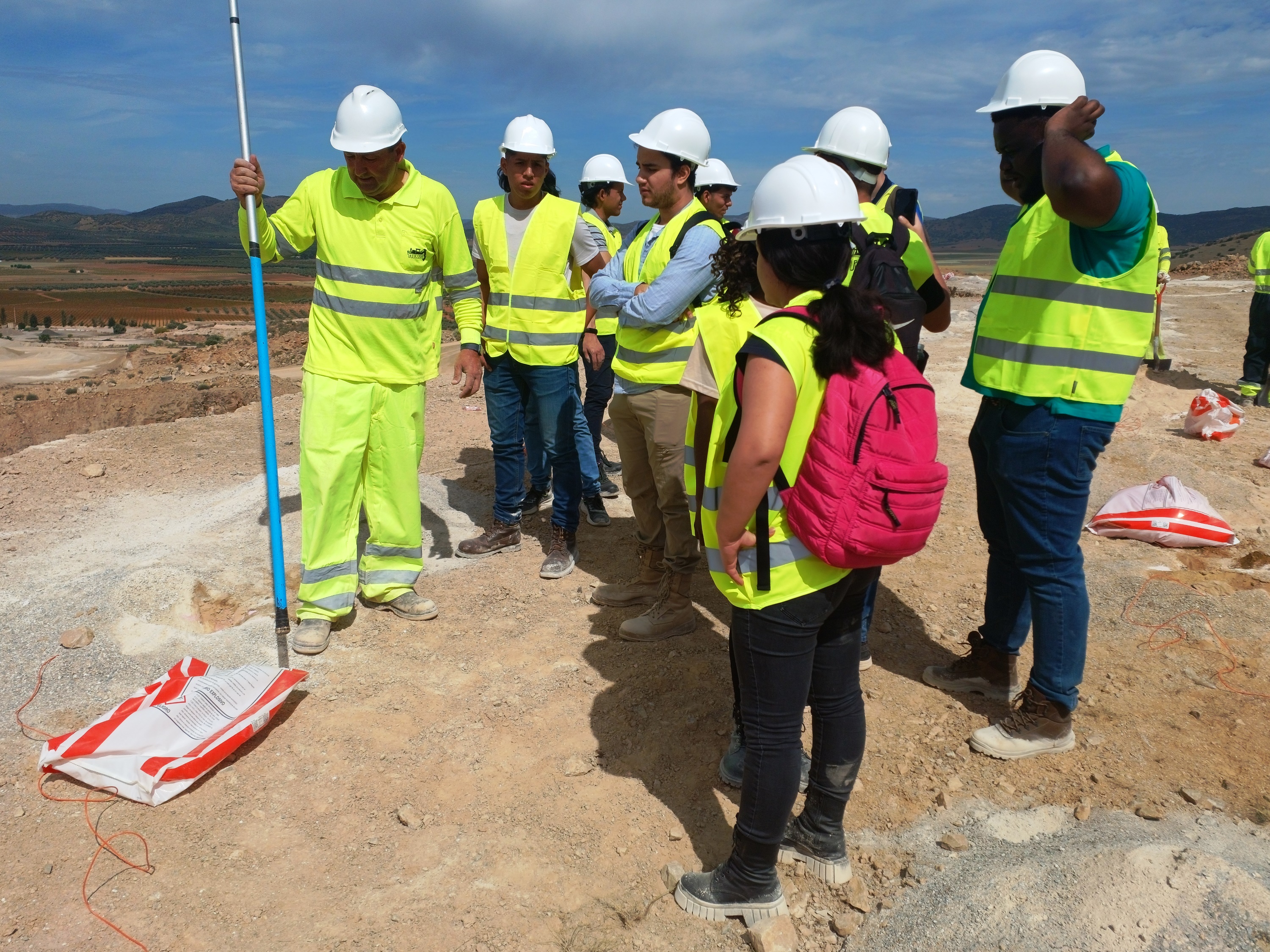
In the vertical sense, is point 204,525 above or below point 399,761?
above

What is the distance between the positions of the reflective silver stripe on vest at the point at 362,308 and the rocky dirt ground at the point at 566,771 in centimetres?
150

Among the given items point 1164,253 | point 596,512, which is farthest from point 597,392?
point 1164,253

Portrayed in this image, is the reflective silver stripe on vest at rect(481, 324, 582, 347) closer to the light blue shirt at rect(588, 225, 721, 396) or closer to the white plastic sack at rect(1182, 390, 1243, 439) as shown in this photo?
the light blue shirt at rect(588, 225, 721, 396)

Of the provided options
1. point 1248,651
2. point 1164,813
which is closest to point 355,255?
point 1164,813

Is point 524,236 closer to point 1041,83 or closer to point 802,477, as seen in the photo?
point 1041,83

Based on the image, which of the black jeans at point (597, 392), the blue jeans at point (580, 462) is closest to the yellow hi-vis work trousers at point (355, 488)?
the blue jeans at point (580, 462)

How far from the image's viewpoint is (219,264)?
80.9 m

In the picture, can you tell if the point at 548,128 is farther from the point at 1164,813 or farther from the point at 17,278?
the point at 17,278

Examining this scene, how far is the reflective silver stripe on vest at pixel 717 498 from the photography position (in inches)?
81.7

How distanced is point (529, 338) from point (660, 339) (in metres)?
1.15

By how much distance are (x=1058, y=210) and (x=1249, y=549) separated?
3679 millimetres

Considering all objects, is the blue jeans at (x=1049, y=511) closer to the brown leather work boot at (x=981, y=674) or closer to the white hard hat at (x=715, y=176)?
the brown leather work boot at (x=981, y=674)

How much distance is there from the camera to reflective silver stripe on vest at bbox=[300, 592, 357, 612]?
3932 millimetres

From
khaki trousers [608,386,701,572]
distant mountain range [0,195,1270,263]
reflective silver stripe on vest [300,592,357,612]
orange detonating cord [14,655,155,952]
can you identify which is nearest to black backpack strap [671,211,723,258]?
khaki trousers [608,386,701,572]
